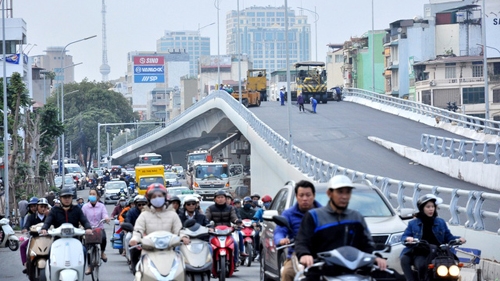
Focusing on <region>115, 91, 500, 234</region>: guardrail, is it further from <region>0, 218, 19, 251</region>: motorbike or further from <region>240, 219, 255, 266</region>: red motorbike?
<region>0, 218, 19, 251</region>: motorbike

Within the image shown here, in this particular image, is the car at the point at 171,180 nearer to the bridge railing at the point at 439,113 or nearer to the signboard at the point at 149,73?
the bridge railing at the point at 439,113

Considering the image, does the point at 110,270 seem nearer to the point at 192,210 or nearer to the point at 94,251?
the point at 94,251

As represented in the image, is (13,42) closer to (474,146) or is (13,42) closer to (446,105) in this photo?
(446,105)

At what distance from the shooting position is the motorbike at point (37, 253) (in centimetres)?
1434

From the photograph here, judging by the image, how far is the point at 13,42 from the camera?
282ft

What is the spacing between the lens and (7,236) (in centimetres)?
2778

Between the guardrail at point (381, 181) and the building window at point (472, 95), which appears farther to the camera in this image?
the building window at point (472, 95)

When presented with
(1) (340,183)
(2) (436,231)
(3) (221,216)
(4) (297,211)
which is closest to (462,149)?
(3) (221,216)

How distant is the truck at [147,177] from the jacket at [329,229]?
5117cm

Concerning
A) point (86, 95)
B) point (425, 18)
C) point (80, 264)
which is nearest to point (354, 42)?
point (425, 18)

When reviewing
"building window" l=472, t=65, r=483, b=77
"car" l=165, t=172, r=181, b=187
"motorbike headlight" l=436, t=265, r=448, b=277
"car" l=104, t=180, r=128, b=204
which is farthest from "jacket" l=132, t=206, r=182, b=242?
"building window" l=472, t=65, r=483, b=77

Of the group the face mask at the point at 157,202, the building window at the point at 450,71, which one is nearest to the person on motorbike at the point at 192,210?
the face mask at the point at 157,202

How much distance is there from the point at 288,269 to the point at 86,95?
126m

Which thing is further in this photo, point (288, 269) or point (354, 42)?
point (354, 42)
